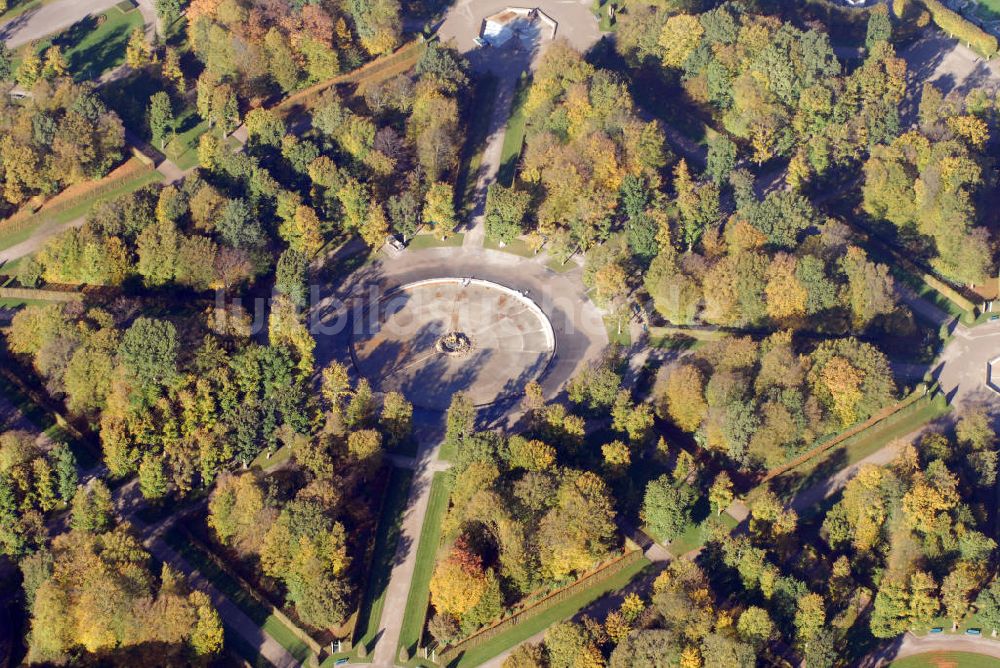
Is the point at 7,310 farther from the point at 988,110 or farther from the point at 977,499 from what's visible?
the point at 988,110

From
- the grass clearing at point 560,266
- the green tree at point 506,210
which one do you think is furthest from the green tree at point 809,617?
the green tree at point 506,210

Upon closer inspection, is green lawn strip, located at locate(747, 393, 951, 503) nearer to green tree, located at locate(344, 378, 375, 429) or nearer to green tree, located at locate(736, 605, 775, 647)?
green tree, located at locate(736, 605, 775, 647)

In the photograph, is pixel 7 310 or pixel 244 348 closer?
pixel 244 348

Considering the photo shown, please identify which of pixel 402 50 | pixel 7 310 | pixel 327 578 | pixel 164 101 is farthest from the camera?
pixel 402 50

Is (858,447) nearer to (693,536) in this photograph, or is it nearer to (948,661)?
(693,536)

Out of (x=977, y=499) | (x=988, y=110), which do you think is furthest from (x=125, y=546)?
(x=988, y=110)

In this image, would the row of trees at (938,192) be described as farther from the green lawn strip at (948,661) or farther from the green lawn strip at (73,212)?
the green lawn strip at (73,212)

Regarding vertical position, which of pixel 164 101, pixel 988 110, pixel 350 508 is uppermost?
pixel 988 110

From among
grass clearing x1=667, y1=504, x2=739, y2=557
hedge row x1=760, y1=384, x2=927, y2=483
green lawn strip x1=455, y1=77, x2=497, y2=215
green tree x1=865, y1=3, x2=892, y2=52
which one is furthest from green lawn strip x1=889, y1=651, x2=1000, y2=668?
green tree x1=865, y1=3, x2=892, y2=52
